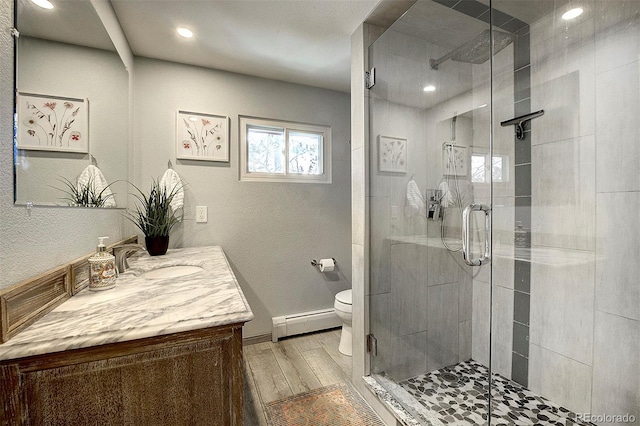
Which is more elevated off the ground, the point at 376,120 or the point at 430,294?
the point at 376,120

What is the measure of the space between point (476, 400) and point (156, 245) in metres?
2.27

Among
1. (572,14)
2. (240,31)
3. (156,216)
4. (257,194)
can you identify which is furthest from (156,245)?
(572,14)

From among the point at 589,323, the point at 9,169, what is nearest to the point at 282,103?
the point at 9,169

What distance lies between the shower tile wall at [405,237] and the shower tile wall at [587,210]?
507 mm

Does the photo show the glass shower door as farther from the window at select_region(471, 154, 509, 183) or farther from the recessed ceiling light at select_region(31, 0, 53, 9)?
the recessed ceiling light at select_region(31, 0, 53, 9)

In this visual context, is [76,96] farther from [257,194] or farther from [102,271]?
[257,194]

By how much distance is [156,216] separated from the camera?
186 cm

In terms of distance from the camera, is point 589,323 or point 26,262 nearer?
point 26,262

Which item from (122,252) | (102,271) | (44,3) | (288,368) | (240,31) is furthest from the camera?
(288,368)

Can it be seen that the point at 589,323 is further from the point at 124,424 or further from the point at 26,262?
the point at 26,262

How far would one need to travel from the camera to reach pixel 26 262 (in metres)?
0.79

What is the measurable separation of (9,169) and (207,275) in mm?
742

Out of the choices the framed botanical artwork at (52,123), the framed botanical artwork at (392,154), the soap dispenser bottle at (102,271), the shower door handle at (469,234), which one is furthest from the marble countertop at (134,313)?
the shower door handle at (469,234)

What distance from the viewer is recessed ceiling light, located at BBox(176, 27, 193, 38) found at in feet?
5.69
